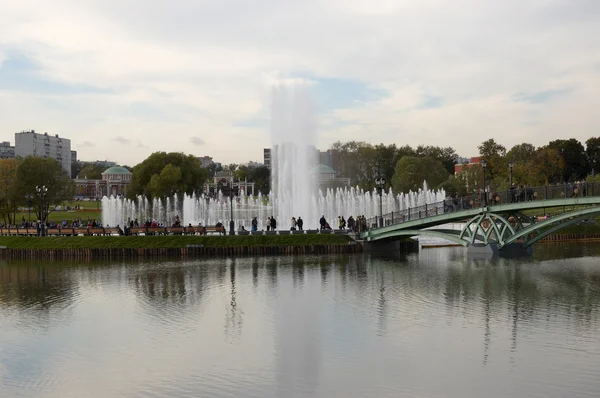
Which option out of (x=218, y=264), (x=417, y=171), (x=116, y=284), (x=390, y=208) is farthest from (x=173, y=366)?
(x=417, y=171)

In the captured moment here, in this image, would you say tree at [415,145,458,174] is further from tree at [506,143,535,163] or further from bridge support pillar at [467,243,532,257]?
bridge support pillar at [467,243,532,257]

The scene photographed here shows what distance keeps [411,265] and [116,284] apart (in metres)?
18.5

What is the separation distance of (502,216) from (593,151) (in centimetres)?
8640

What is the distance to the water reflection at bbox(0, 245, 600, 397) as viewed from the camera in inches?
741

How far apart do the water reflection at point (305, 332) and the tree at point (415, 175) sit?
2772 inches

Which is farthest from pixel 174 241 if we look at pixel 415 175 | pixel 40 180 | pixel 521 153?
pixel 521 153

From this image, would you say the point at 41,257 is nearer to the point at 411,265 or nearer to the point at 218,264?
the point at 218,264

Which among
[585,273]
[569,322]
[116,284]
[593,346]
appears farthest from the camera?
[585,273]

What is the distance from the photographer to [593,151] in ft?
415

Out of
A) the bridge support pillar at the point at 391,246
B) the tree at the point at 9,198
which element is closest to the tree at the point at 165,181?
the tree at the point at 9,198

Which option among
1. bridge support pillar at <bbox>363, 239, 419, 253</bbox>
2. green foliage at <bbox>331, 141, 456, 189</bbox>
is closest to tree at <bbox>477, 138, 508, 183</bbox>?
green foliage at <bbox>331, 141, 456, 189</bbox>

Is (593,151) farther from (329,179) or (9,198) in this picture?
(9,198)

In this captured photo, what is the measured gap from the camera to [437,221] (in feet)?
168

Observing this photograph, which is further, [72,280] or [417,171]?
[417,171]
